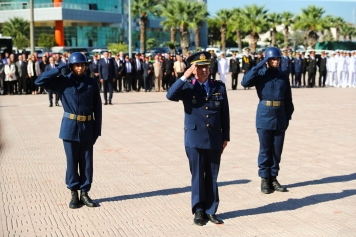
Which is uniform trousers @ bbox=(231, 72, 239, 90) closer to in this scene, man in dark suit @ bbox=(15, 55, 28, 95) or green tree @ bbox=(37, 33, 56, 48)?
man in dark suit @ bbox=(15, 55, 28, 95)

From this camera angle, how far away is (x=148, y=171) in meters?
9.59

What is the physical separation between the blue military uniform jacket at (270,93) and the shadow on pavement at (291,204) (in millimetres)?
970

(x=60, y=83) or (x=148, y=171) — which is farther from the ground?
(x=60, y=83)

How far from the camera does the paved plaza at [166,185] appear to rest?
256 inches

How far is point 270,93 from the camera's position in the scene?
8.11m

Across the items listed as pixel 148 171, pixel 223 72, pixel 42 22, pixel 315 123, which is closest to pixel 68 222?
pixel 148 171

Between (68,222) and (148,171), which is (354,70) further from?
(68,222)

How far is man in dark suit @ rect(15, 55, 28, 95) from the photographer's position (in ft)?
83.2

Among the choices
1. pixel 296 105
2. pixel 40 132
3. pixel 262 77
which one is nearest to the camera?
pixel 262 77

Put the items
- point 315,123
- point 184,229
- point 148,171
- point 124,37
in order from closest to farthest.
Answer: point 184,229 → point 148,171 → point 315,123 → point 124,37

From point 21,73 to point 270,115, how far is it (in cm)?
1902

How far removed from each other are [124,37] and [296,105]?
63.5m

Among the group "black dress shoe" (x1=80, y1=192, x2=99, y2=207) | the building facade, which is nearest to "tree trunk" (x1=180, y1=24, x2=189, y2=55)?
the building facade

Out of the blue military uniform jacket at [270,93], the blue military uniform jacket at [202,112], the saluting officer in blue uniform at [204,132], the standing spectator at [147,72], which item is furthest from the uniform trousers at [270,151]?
the standing spectator at [147,72]
